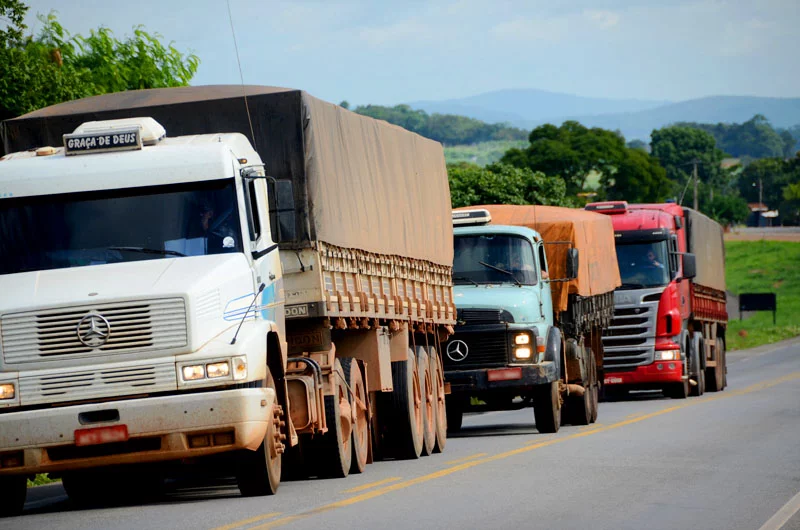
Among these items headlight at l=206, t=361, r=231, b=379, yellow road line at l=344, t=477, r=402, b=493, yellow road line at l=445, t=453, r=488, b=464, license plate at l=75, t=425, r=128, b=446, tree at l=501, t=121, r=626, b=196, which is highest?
tree at l=501, t=121, r=626, b=196

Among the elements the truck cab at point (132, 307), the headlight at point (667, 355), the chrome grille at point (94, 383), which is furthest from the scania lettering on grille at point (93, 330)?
the headlight at point (667, 355)

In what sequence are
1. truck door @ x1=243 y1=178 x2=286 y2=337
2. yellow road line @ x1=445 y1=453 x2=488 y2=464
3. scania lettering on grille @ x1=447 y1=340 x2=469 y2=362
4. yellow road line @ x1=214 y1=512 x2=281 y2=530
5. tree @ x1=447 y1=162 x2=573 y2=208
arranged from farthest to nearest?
tree @ x1=447 y1=162 x2=573 y2=208 < scania lettering on grille @ x1=447 y1=340 x2=469 y2=362 < yellow road line @ x1=445 y1=453 x2=488 y2=464 < truck door @ x1=243 y1=178 x2=286 y2=337 < yellow road line @ x1=214 y1=512 x2=281 y2=530

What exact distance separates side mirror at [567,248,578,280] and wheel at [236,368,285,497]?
898 centimetres

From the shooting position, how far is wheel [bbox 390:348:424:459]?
1653 cm

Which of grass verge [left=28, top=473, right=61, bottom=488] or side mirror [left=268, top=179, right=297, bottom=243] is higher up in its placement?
side mirror [left=268, top=179, right=297, bottom=243]

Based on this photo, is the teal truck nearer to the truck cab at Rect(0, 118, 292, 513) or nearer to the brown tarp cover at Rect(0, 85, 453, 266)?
the brown tarp cover at Rect(0, 85, 453, 266)

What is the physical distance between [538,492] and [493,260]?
8.43m

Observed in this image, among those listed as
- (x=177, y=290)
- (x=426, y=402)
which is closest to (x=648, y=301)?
(x=426, y=402)

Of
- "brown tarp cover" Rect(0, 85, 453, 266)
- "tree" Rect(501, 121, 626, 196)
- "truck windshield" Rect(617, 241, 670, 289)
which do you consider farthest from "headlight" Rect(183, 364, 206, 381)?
"tree" Rect(501, 121, 626, 196)

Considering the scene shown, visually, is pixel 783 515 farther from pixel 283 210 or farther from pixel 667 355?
pixel 667 355

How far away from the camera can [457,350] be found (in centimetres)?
2003

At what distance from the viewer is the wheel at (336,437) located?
552 inches

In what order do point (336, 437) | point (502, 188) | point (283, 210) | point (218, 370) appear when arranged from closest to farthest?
point (218, 370) → point (283, 210) → point (336, 437) → point (502, 188)

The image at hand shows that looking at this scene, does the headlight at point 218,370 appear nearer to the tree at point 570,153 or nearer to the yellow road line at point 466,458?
the yellow road line at point 466,458
